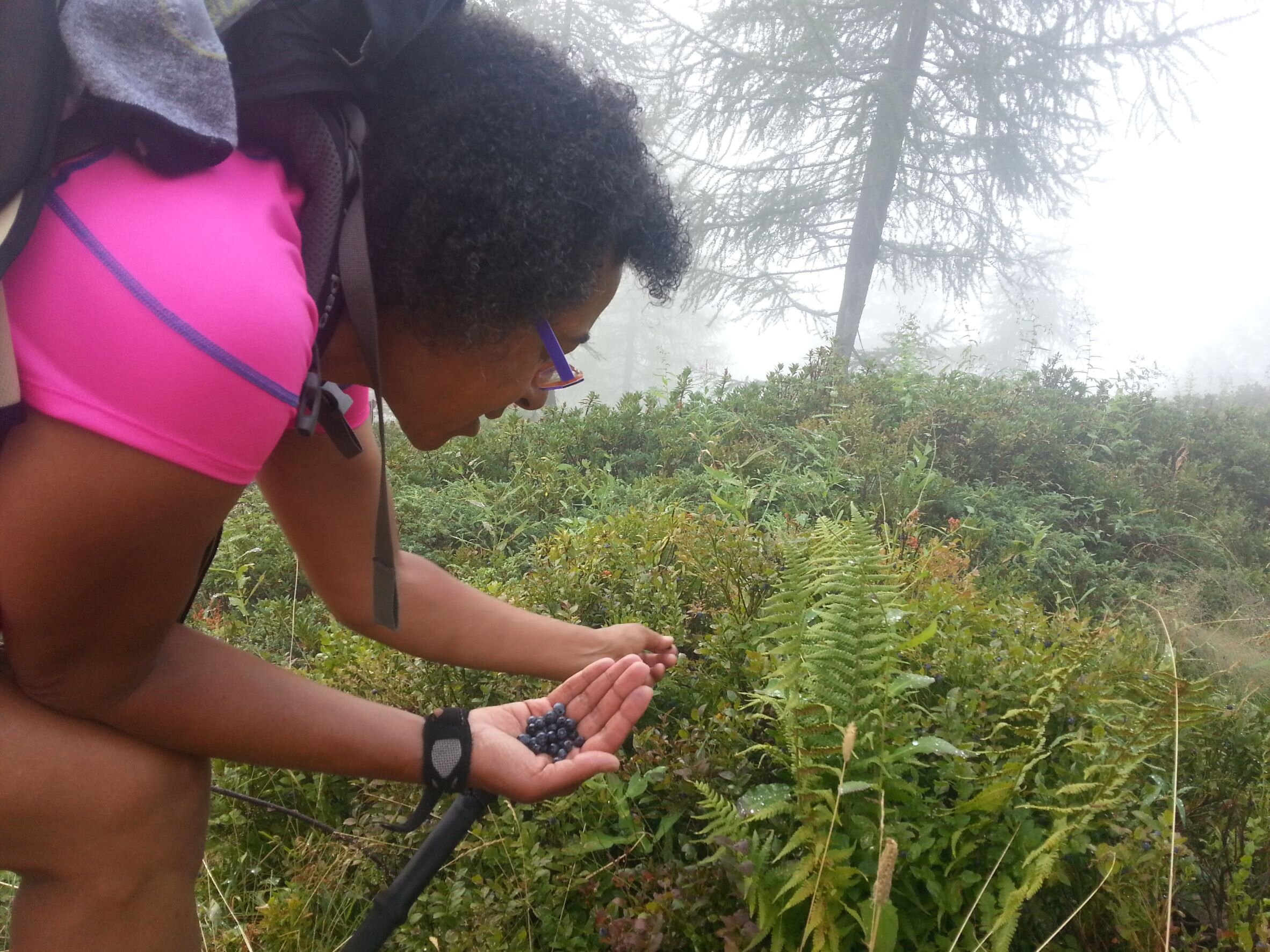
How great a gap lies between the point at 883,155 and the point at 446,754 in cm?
1399

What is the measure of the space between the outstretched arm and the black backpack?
Answer: 0.62 meters

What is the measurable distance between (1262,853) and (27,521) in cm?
249

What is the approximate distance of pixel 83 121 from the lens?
3.68 ft

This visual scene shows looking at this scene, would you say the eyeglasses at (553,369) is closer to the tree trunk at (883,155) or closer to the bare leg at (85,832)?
the bare leg at (85,832)

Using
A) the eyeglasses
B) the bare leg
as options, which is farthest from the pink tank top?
the bare leg

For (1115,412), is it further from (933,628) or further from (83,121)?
(83,121)

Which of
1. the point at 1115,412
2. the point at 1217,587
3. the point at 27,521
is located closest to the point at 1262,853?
the point at 27,521

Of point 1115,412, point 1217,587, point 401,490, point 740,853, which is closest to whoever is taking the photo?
point 740,853

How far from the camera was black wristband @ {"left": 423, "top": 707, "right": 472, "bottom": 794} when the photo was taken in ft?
5.40

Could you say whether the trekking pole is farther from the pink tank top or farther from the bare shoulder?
the pink tank top

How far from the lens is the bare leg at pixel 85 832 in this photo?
1.38 metres

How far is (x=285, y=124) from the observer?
4.31 ft

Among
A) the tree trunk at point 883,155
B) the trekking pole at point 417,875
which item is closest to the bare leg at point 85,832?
the trekking pole at point 417,875

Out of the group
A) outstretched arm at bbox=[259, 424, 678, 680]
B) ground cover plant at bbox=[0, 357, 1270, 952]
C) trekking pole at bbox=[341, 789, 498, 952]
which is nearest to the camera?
ground cover plant at bbox=[0, 357, 1270, 952]
